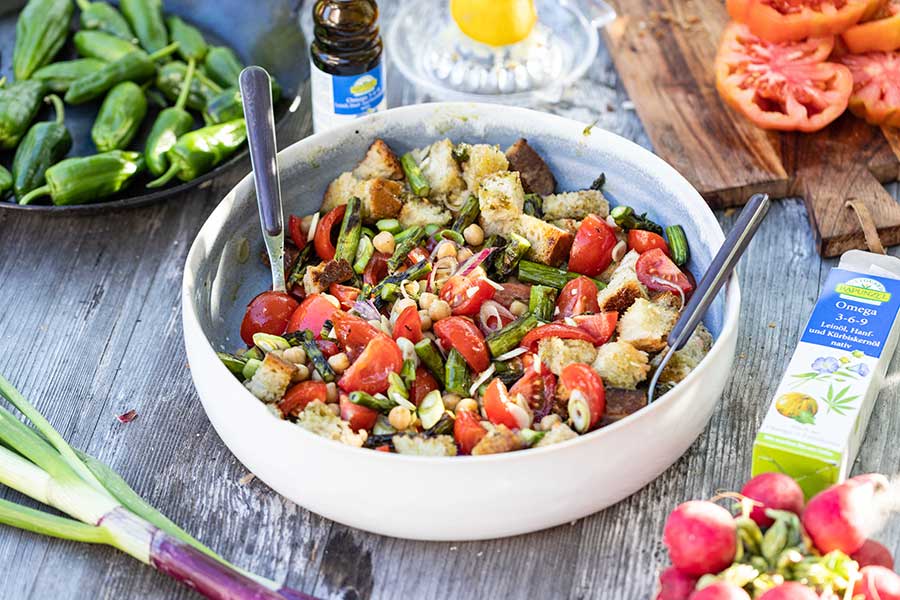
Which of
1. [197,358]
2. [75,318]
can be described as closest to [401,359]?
[197,358]

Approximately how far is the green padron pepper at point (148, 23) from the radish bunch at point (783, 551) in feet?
8.69

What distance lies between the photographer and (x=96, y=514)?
227 cm

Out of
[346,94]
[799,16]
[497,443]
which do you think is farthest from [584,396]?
[799,16]

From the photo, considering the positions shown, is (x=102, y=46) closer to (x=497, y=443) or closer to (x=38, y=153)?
(x=38, y=153)

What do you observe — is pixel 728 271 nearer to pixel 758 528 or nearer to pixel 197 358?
pixel 758 528

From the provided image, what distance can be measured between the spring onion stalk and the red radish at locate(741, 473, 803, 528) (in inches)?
35.9

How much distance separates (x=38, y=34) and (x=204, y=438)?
71.3 inches

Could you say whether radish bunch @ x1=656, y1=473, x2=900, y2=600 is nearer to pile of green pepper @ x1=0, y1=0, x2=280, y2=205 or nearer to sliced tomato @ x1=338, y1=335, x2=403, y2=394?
sliced tomato @ x1=338, y1=335, x2=403, y2=394

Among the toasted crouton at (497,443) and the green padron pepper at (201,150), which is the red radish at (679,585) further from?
the green padron pepper at (201,150)

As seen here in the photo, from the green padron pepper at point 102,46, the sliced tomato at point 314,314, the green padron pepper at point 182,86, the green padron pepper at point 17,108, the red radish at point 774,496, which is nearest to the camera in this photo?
the red radish at point 774,496

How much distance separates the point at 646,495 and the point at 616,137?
3.18ft

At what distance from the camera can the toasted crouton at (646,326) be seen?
243cm

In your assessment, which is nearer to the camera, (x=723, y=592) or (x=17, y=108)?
(x=723, y=592)

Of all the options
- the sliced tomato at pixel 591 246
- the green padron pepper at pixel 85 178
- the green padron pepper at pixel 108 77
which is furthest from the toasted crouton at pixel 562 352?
the green padron pepper at pixel 108 77
